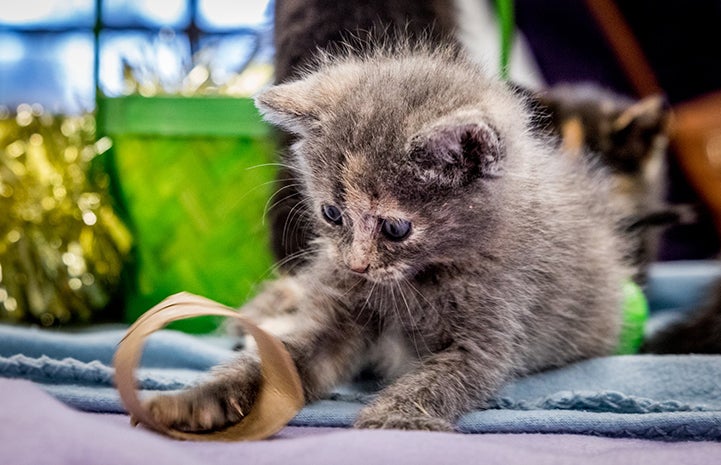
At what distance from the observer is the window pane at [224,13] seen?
9.02ft

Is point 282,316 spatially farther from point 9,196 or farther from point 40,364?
point 9,196

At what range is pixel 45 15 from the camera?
2838 mm

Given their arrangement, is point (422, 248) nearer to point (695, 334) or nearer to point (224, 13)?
point (695, 334)

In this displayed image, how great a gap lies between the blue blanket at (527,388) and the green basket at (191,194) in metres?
0.34

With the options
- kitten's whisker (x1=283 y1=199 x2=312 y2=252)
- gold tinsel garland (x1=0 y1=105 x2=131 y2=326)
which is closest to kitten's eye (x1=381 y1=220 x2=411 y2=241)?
kitten's whisker (x1=283 y1=199 x2=312 y2=252)

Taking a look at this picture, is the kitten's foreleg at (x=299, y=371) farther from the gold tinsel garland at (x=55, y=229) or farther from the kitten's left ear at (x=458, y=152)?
the gold tinsel garland at (x=55, y=229)

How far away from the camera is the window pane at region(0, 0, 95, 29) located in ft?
9.28

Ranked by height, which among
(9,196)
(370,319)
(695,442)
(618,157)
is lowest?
(695,442)

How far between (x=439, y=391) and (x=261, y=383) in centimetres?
24

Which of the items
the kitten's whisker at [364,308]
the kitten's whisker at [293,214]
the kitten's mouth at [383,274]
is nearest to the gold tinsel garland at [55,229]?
the kitten's whisker at [293,214]

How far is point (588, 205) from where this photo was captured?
1.37 m

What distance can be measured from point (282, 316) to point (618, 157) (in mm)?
1072

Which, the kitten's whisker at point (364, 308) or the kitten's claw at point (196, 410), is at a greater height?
the kitten's whisker at point (364, 308)

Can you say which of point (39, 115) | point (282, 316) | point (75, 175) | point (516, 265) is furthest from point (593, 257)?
point (39, 115)
